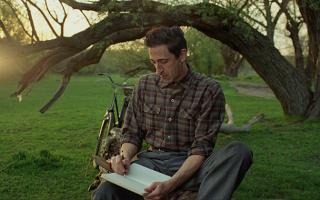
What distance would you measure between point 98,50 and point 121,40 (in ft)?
1.91

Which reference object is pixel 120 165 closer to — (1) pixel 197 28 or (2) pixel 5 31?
(2) pixel 5 31

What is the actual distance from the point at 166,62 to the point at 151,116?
1.47ft

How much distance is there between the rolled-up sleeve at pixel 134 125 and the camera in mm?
3967

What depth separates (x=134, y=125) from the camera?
3979 millimetres

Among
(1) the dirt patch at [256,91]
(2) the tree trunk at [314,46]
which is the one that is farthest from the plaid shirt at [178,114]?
(1) the dirt patch at [256,91]

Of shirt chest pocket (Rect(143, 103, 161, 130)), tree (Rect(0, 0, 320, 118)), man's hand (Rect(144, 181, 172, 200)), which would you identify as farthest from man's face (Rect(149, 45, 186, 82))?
tree (Rect(0, 0, 320, 118))

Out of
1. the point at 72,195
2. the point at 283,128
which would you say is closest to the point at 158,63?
the point at 72,195

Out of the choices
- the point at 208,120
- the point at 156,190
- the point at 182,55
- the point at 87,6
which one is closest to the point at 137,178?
the point at 156,190

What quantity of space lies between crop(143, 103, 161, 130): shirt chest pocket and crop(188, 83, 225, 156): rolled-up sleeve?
0.30 metres

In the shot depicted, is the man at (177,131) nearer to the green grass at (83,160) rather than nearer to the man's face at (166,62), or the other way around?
the man's face at (166,62)

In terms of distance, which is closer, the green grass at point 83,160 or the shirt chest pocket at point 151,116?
the shirt chest pocket at point 151,116

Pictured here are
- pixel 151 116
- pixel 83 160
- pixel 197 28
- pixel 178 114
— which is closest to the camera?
pixel 178 114

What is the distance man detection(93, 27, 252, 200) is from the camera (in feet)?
11.0

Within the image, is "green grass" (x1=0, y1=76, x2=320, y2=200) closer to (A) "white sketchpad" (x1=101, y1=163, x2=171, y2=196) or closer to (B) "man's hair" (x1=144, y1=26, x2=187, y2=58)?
(A) "white sketchpad" (x1=101, y1=163, x2=171, y2=196)
